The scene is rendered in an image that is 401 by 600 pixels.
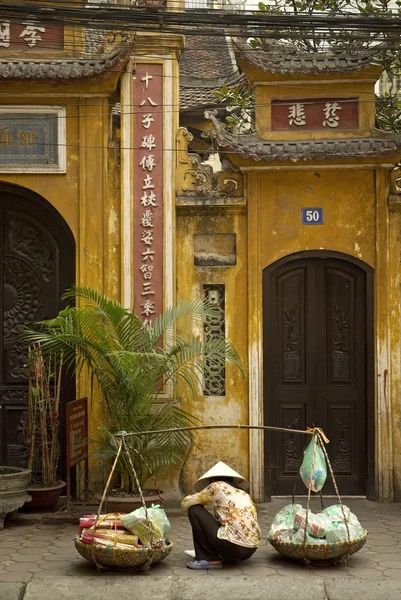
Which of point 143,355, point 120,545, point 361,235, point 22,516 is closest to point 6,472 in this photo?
point 22,516

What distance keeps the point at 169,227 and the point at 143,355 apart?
1.96 metres

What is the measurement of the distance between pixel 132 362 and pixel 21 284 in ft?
7.21

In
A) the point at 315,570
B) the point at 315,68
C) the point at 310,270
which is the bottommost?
the point at 315,570

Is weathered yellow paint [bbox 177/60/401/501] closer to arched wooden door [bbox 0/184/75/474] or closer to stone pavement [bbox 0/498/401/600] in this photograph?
stone pavement [bbox 0/498/401/600]

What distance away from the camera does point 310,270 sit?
38.4 ft

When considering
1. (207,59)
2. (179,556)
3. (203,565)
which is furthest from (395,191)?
(207,59)

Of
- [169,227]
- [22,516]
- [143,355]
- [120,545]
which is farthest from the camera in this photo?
[169,227]

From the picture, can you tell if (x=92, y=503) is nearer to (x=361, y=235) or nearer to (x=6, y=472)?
(x=6, y=472)

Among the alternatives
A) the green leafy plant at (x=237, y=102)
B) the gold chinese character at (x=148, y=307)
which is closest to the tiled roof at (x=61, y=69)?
the gold chinese character at (x=148, y=307)

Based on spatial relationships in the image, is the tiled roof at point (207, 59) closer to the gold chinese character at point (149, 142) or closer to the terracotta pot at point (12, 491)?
the gold chinese character at point (149, 142)

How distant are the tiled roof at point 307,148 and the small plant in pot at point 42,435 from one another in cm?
306

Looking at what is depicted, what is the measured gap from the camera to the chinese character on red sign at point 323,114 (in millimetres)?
11539

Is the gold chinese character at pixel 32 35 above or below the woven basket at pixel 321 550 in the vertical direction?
above

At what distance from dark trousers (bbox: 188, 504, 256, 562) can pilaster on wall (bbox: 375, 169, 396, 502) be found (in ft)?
10.9
